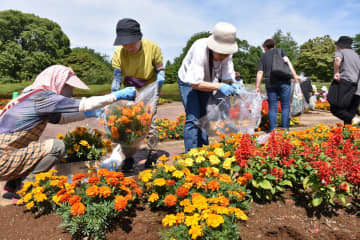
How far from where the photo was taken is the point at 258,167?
2035mm

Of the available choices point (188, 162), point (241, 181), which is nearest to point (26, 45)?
point (188, 162)

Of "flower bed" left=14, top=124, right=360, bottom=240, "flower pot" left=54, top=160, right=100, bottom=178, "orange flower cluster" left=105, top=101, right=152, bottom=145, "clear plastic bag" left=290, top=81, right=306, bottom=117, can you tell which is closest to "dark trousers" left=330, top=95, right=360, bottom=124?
"clear plastic bag" left=290, top=81, right=306, bottom=117

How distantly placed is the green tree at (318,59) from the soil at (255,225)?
43.1 meters

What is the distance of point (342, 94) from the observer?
13.4ft

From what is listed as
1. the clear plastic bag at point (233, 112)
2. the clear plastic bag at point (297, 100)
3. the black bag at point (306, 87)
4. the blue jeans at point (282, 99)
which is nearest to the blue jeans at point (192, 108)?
the clear plastic bag at point (233, 112)

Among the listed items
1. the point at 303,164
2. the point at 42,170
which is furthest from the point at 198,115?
the point at 42,170

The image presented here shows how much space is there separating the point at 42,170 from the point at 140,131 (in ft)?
3.13

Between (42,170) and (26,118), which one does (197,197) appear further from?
(26,118)

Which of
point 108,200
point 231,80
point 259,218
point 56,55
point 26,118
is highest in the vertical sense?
point 56,55

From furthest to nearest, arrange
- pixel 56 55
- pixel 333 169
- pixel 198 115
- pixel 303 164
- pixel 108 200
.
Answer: pixel 56 55 < pixel 198 115 < pixel 303 164 < pixel 333 169 < pixel 108 200

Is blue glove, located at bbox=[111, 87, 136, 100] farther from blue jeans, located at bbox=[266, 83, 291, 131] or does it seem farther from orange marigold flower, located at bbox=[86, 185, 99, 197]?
blue jeans, located at bbox=[266, 83, 291, 131]

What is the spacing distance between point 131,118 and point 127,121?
0.05 metres

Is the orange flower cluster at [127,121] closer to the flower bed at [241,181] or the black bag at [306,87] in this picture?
the flower bed at [241,181]

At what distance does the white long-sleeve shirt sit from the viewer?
255cm
